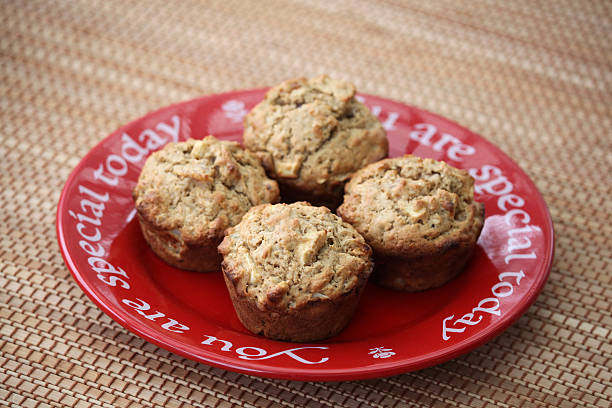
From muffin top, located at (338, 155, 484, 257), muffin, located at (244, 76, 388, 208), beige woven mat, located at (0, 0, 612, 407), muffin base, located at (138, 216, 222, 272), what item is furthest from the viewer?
muffin, located at (244, 76, 388, 208)

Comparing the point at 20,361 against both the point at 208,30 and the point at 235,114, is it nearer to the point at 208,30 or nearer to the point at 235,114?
the point at 235,114

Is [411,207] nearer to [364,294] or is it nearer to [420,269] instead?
[420,269]

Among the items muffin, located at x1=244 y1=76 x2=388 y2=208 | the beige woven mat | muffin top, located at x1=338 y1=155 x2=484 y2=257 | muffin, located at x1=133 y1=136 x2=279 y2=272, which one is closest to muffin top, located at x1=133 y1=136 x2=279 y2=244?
muffin, located at x1=133 y1=136 x2=279 y2=272

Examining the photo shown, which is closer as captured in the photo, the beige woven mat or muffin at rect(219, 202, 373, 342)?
muffin at rect(219, 202, 373, 342)

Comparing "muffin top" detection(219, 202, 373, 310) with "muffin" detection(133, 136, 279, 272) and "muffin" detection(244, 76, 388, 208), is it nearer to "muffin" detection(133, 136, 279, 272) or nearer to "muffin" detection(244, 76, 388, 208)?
"muffin" detection(133, 136, 279, 272)

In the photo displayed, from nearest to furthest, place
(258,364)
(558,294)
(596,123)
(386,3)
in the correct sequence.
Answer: (258,364), (558,294), (596,123), (386,3)

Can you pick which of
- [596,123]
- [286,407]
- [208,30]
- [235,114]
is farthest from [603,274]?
[208,30]

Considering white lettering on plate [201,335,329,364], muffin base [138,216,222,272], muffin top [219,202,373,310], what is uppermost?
muffin top [219,202,373,310]

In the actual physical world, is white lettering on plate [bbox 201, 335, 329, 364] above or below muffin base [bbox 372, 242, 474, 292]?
above
